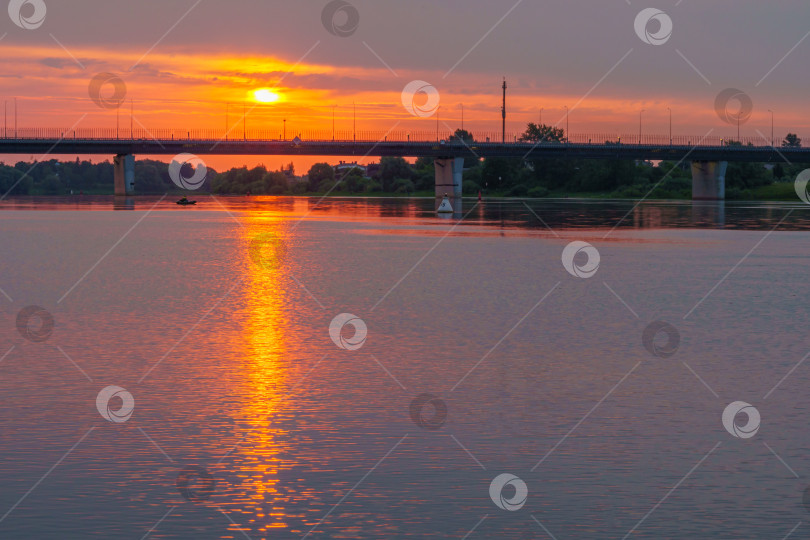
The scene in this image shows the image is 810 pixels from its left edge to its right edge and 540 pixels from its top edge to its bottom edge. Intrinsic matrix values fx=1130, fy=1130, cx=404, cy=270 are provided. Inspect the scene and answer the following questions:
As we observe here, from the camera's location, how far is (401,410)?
57.7 feet

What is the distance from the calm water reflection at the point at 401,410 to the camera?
12.3m

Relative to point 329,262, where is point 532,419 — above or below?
below

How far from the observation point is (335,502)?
12.6 m

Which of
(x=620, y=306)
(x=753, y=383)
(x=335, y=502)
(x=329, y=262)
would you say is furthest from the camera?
(x=329, y=262)

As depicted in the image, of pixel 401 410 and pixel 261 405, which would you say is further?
pixel 261 405

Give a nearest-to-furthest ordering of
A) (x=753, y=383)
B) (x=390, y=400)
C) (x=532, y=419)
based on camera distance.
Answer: (x=532, y=419), (x=390, y=400), (x=753, y=383)

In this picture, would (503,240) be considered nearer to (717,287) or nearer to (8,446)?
(717,287)

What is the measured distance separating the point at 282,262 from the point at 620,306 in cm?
2272

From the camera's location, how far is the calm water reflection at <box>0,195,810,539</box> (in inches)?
484

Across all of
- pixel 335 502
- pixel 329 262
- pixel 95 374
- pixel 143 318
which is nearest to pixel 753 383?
pixel 335 502

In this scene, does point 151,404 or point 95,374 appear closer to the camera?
point 151,404

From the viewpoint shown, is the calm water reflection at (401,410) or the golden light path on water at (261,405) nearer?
the calm water reflection at (401,410)

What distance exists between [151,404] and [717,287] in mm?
26822

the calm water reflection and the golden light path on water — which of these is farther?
the golden light path on water
